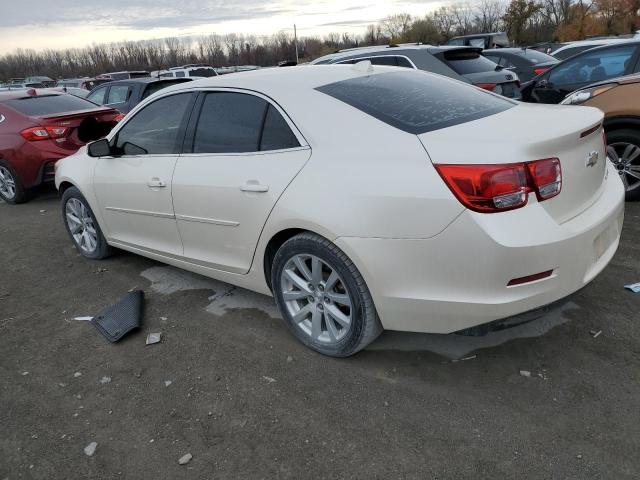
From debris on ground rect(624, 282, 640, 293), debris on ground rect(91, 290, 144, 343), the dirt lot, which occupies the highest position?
debris on ground rect(624, 282, 640, 293)

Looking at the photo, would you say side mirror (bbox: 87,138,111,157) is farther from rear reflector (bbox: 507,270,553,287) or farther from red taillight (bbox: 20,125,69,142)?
red taillight (bbox: 20,125,69,142)

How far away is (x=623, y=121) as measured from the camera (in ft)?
16.3

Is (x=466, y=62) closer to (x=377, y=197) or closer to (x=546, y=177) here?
(x=546, y=177)

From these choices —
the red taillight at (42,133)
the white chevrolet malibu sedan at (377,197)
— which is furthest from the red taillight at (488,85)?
the red taillight at (42,133)

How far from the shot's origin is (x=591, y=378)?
2672 millimetres

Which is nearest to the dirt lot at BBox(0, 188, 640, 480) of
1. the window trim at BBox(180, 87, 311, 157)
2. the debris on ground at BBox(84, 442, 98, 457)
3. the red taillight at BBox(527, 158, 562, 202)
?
the debris on ground at BBox(84, 442, 98, 457)

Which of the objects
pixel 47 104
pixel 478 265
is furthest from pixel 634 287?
pixel 47 104

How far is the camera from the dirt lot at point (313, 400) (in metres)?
2.29

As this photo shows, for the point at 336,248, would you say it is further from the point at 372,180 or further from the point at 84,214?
the point at 84,214

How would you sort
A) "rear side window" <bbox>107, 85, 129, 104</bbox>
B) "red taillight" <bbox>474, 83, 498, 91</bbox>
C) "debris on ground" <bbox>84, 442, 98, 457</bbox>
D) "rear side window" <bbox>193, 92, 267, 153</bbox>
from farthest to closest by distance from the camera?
"rear side window" <bbox>107, 85, 129, 104</bbox>
"red taillight" <bbox>474, 83, 498, 91</bbox>
"rear side window" <bbox>193, 92, 267, 153</bbox>
"debris on ground" <bbox>84, 442, 98, 457</bbox>

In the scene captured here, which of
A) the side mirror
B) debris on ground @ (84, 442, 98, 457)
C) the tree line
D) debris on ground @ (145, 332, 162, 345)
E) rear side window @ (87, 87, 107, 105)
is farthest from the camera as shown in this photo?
the tree line

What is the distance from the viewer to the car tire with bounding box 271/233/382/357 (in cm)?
271

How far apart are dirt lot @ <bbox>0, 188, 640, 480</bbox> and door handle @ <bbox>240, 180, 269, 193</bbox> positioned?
38.9 inches

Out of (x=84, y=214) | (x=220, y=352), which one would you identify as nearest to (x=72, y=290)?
(x=84, y=214)
